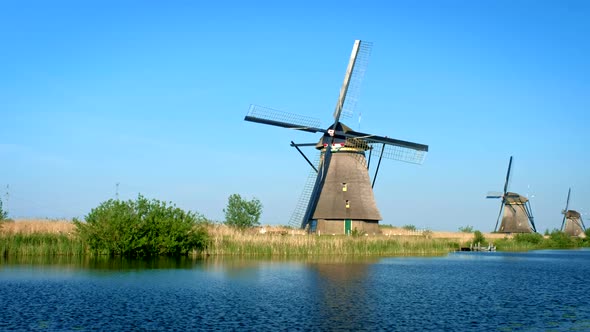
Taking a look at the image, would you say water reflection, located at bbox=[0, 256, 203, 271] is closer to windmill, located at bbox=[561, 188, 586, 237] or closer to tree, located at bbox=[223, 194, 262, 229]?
tree, located at bbox=[223, 194, 262, 229]

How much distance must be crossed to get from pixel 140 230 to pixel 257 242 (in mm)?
6702

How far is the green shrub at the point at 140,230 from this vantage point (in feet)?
106

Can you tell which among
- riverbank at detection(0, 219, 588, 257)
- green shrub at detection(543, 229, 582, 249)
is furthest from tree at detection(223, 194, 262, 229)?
green shrub at detection(543, 229, 582, 249)

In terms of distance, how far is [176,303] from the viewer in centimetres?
1831

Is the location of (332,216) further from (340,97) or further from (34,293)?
(34,293)

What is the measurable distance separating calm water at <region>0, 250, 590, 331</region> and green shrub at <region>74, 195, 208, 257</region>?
2419 mm

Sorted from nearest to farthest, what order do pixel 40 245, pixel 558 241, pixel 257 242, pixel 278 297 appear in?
pixel 278 297
pixel 40 245
pixel 257 242
pixel 558 241

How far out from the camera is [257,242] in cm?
3572

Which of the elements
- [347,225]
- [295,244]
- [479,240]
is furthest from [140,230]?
[479,240]

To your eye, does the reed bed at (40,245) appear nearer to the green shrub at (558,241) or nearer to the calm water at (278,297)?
the calm water at (278,297)

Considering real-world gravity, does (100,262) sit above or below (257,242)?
below

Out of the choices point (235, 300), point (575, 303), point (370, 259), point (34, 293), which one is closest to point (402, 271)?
point (370, 259)

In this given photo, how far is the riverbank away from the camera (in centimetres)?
3180

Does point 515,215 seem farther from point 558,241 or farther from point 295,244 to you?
point 295,244
